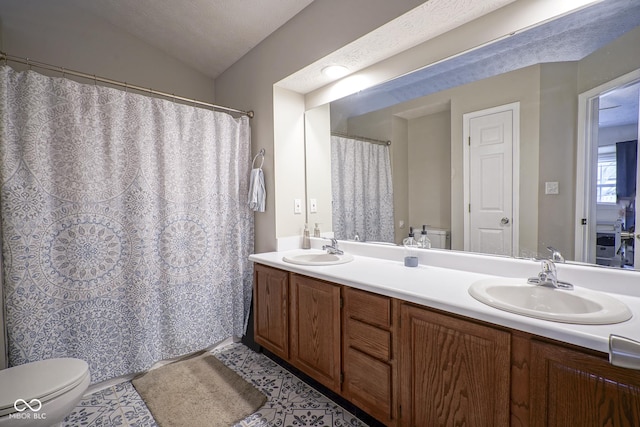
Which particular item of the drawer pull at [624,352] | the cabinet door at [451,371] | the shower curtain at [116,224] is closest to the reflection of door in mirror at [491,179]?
the cabinet door at [451,371]

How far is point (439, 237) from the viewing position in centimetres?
176

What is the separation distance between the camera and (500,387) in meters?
1.00

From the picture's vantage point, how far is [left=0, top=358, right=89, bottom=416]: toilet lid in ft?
3.98

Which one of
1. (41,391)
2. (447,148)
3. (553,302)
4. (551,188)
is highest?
(447,148)

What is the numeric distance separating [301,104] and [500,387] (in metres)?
2.26

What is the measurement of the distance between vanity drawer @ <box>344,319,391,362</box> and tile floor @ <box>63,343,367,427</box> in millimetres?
455

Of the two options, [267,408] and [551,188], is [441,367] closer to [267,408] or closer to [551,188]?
[551,188]

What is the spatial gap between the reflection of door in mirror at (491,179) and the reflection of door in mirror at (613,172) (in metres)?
0.28

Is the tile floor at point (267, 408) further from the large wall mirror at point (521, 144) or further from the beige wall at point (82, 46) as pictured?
the beige wall at point (82, 46)

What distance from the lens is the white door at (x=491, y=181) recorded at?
1.47 meters

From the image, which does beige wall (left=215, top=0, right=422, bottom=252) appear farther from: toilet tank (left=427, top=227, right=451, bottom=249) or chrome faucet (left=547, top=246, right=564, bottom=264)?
chrome faucet (left=547, top=246, right=564, bottom=264)

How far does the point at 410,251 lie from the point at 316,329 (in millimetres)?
735

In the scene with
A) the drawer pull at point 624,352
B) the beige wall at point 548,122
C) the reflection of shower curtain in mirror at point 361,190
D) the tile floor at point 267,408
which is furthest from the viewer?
the reflection of shower curtain in mirror at point 361,190

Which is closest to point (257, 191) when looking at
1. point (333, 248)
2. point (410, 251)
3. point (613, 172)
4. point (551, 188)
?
point (333, 248)
